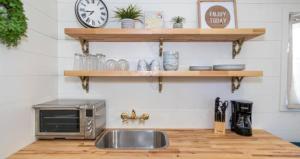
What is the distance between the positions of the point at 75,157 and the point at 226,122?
4.04 ft

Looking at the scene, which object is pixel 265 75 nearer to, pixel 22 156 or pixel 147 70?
pixel 147 70

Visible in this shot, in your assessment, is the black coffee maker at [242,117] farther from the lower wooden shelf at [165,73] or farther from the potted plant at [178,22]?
the potted plant at [178,22]

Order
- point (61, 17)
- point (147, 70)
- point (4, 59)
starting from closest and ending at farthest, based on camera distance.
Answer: point (4, 59) < point (147, 70) < point (61, 17)

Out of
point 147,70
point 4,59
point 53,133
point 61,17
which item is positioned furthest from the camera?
point 61,17

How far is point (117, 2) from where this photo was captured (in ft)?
5.84

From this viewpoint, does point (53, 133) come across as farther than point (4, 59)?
Yes

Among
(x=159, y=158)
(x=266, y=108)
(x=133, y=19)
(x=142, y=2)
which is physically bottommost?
(x=159, y=158)

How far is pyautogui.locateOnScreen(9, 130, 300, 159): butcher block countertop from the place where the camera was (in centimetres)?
122

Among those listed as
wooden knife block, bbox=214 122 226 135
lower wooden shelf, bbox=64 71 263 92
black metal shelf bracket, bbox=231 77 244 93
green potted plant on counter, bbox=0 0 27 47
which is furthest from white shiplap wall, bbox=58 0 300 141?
green potted plant on counter, bbox=0 0 27 47

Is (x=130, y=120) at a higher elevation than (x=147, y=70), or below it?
below

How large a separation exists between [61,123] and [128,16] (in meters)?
0.93

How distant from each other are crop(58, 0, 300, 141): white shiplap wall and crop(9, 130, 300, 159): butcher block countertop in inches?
11.3

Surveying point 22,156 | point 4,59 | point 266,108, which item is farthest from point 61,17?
point 266,108

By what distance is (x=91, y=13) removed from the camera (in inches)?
65.7
